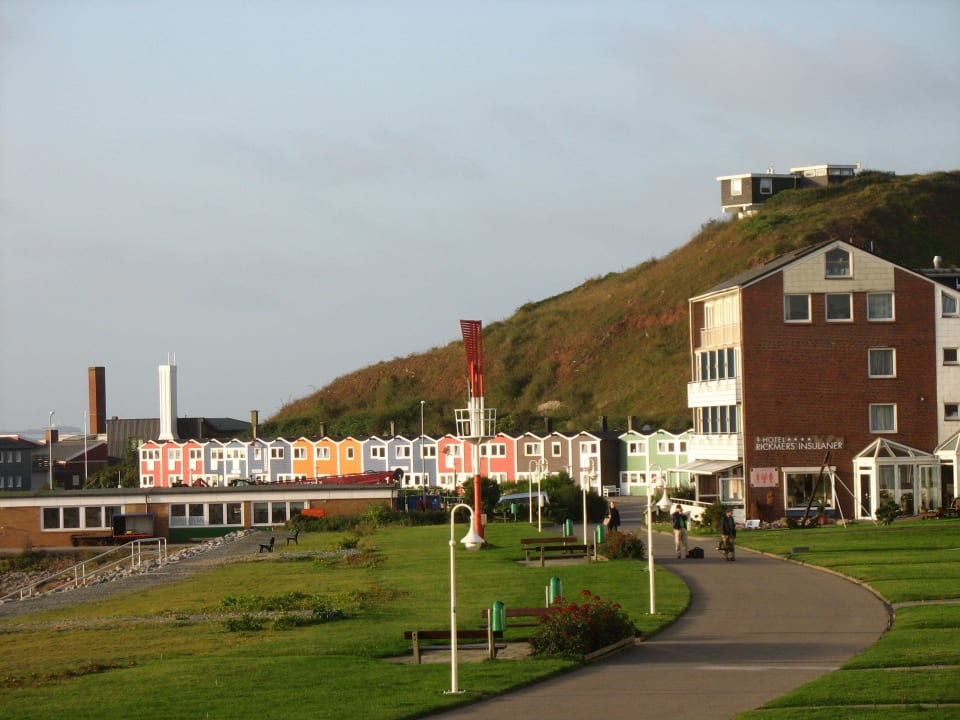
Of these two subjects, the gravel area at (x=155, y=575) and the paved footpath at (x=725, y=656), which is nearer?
the paved footpath at (x=725, y=656)

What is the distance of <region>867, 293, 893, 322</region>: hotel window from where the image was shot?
58219 millimetres

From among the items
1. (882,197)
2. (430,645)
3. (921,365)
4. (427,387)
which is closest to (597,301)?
(427,387)

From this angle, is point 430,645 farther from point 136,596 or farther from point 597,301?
point 597,301

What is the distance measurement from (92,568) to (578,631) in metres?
46.1

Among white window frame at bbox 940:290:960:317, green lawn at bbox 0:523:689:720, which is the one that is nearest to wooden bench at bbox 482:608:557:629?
green lawn at bbox 0:523:689:720

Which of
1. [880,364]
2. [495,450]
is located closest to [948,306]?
[880,364]

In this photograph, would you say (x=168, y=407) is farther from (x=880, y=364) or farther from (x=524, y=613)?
(x=524, y=613)

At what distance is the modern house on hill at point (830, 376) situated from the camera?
188 feet

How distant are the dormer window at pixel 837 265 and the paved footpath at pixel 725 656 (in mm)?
27244

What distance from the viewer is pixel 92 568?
208 feet

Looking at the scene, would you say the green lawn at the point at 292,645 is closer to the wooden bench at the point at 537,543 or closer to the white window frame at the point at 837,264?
the wooden bench at the point at 537,543

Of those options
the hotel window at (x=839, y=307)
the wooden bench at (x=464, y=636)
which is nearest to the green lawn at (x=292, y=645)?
the wooden bench at (x=464, y=636)

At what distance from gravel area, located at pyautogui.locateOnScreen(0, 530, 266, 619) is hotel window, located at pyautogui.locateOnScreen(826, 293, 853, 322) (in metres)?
27.2

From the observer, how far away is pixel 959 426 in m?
57.7
